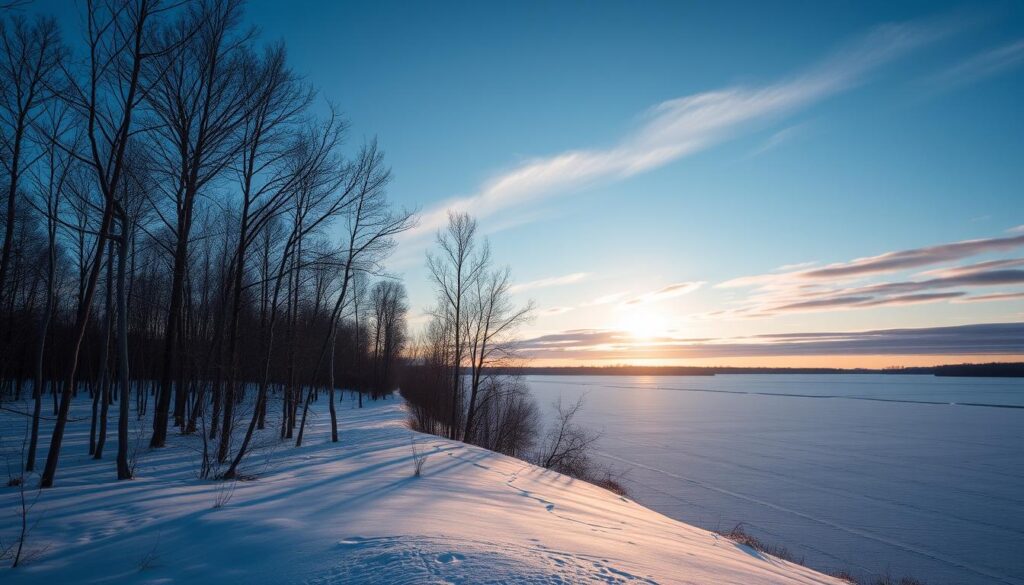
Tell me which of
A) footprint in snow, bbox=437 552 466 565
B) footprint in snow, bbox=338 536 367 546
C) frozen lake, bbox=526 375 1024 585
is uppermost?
footprint in snow, bbox=437 552 466 565

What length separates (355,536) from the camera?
4.94m

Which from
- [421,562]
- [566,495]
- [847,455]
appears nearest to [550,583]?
[421,562]

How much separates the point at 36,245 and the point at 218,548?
82.1 feet

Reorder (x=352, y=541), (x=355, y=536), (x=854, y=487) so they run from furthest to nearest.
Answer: (x=854, y=487) → (x=355, y=536) → (x=352, y=541)

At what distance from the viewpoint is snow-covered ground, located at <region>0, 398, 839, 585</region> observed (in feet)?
13.7

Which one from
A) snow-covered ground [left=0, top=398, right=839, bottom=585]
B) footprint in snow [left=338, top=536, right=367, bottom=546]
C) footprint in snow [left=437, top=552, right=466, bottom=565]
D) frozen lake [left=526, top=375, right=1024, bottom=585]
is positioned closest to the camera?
snow-covered ground [left=0, top=398, right=839, bottom=585]

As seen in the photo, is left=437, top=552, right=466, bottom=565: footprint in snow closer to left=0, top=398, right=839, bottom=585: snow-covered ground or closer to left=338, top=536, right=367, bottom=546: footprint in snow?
left=0, top=398, right=839, bottom=585: snow-covered ground

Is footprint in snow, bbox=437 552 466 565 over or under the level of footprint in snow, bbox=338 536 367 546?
over

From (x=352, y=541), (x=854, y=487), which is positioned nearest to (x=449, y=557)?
(x=352, y=541)

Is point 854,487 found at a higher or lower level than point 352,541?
lower

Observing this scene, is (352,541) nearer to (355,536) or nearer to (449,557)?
(355,536)

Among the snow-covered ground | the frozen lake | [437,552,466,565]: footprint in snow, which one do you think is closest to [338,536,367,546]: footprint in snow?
the snow-covered ground

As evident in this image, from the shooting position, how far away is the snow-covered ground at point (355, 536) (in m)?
4.17

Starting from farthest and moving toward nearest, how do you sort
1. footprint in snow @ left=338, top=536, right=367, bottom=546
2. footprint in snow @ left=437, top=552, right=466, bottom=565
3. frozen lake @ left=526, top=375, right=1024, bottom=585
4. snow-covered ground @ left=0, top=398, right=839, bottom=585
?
frozen lake @ left=526, top=375, right=1024, bottom=585 → footprint in snow @ left=338, top=536, right=367, bottom=546 → footprint in snow @ left=437, top=552, right=466, bottom=565 → snow-covered ground @ left=0, top=398, right=839, bottom=585
